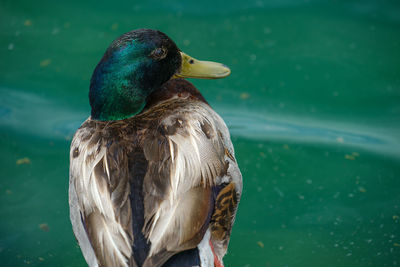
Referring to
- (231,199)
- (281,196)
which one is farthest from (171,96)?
(281,196)

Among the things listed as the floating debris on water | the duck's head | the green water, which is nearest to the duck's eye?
the duck's head

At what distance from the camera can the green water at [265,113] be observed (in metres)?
2.36

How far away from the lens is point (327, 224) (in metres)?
2.41

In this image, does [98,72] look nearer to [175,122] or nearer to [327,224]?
[175,122]

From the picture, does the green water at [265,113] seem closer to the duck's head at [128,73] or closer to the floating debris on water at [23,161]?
the floating debris on water at [23,161]

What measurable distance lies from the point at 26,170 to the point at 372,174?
1989 millimetres

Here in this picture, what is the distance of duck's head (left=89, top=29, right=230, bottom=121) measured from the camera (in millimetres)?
1803

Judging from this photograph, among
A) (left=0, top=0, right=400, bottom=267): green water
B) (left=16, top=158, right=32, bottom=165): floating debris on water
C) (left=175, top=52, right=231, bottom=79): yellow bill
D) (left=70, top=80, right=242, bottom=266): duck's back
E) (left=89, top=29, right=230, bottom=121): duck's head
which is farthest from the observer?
(left=16, top=158, right=32, bottom=165): floating debris on water

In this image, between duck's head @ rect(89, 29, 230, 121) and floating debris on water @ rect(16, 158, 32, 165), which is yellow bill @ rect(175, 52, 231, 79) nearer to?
duck's head @ rect(89, 29, 230, 121)

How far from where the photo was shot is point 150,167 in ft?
5.11

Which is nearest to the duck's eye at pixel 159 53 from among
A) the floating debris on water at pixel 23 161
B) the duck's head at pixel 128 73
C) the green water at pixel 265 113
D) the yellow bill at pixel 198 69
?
the duck's head at pixel 128 73

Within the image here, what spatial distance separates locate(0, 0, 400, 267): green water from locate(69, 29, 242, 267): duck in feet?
2.41

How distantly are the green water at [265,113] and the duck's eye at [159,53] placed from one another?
101 centimetres

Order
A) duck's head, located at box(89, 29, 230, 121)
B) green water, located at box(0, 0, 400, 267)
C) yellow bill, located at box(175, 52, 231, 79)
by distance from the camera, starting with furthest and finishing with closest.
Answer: green water, located at box(0, 0, 400, 267) < yellow bill, located at box(175, 52, 231, 79) < duck's head, located at box(89, 29, 230, 121)
